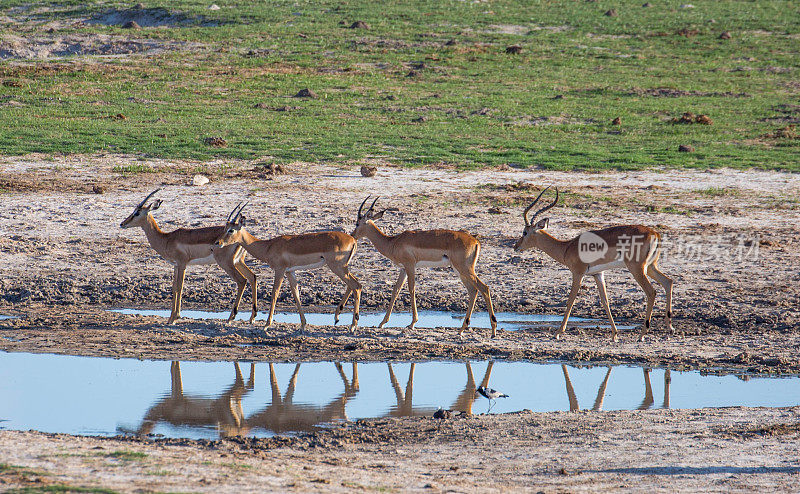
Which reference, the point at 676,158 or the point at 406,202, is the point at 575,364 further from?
the point at 676,158

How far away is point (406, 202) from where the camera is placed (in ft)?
55.0

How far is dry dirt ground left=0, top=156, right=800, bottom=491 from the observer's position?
707 cm

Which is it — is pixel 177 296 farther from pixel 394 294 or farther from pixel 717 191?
pixel 717 191

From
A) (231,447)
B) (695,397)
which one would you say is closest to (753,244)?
(695,397)

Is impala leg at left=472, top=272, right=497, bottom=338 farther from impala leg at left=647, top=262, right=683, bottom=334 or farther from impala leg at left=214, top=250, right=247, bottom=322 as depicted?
impala leg at left=214, top=250, right=247, bottom=322

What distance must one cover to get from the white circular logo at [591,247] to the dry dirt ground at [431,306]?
892mm

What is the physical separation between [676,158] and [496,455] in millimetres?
13971

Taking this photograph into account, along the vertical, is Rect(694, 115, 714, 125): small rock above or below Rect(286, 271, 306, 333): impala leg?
above

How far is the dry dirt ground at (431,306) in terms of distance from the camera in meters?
7.07

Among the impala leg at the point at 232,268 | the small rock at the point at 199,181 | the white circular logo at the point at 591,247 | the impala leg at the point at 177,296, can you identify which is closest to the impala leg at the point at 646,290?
the white circular logo at the point at 591,247

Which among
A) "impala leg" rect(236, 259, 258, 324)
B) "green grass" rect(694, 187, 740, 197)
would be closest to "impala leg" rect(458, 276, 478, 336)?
"impala leg" rect(236, 259, 258, 324)

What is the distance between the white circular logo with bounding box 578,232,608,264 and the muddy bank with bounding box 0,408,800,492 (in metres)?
3.63

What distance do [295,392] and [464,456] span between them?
2479 mm

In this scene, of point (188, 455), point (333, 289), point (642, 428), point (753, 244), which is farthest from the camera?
point (753, 244)
